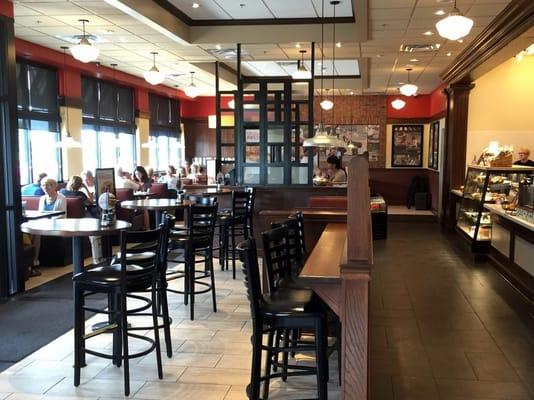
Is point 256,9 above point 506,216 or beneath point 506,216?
above

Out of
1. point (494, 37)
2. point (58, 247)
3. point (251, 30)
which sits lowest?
point (58, 247)

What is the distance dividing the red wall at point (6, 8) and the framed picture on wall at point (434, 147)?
1020 centimetres

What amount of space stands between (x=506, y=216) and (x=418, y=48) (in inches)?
133

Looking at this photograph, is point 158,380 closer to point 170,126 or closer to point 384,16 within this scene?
point 384,16

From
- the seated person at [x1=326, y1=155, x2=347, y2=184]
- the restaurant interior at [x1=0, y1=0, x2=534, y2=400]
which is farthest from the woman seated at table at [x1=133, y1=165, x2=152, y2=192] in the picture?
the seated person at [x1=326, y1=155, x2=347, y2=184]

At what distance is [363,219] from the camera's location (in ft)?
8.80

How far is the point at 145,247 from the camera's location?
150 inches

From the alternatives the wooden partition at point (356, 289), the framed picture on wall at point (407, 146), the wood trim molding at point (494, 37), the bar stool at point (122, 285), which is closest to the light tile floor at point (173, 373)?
the bar stool at point (122, 285)

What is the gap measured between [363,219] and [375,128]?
13.6m

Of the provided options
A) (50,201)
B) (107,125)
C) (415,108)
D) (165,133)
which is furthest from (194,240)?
(415,108)

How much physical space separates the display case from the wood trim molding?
5.48ft

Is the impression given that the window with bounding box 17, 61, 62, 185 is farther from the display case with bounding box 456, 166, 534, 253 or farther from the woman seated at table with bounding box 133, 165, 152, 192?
the display case with bounding box 456, 166, 534, 253

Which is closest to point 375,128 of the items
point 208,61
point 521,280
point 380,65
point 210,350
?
point 380,65

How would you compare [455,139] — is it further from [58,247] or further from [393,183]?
[58,247]
